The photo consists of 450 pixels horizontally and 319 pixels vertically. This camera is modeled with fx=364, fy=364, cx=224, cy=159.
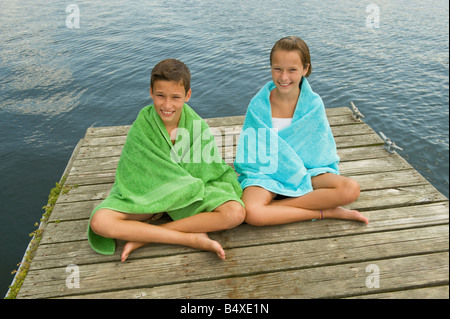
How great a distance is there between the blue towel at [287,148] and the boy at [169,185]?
239mm

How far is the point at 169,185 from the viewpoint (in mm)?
2539

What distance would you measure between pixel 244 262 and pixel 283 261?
253mm

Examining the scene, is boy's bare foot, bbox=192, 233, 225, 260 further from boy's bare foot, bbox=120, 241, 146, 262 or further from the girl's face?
the girl's face

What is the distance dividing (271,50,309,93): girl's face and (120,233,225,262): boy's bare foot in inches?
48.9

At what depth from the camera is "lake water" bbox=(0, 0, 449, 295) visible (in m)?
5.06

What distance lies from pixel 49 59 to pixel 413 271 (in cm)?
908

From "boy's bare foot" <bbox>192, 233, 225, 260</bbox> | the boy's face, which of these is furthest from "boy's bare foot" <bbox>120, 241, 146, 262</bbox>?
the boy's face

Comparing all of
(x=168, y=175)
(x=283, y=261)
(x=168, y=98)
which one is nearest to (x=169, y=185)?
(x=168, y=175)

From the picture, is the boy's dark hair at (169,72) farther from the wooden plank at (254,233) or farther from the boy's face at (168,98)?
the wooden plank at (254,233)

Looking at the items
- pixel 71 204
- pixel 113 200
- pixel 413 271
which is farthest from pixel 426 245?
pixel 71 204

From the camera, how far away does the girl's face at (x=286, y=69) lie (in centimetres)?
262

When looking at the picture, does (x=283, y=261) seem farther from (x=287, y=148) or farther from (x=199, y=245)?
(x=287, y=148)

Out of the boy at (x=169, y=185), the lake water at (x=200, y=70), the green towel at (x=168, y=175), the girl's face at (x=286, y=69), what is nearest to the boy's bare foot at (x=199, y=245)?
the boy at (x=169, y=185)
